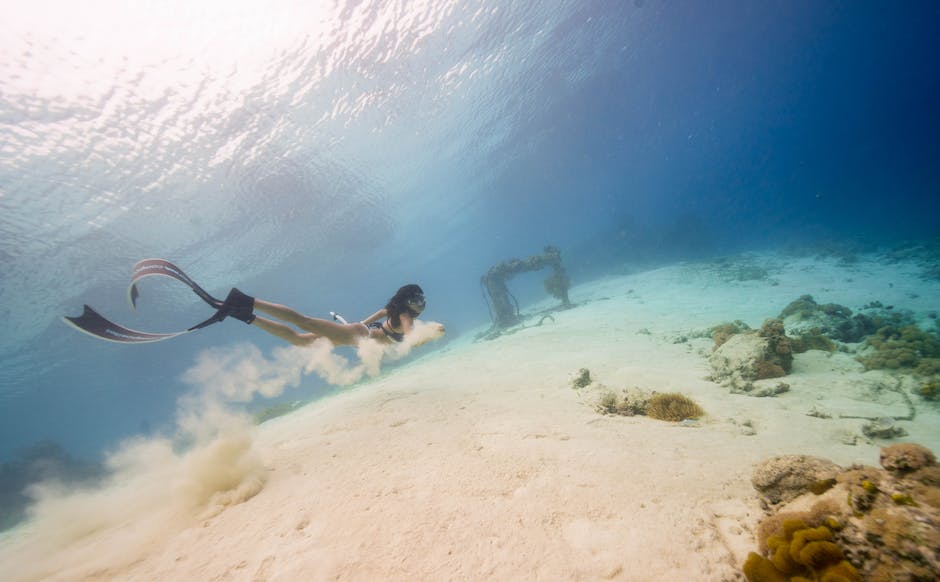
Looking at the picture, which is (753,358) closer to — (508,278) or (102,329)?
(102,329)

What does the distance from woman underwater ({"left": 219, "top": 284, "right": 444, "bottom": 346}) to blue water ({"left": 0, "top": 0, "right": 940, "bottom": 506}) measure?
11814mm

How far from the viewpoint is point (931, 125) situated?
86000 mm

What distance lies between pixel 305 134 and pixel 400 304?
16.3 m

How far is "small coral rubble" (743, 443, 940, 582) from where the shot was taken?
1.72 meters

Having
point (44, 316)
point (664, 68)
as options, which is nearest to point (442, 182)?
point (664, 68)

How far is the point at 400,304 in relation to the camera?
6270mm

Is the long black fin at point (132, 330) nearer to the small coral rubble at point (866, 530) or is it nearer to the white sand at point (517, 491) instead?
the white sand at point (517, 491)

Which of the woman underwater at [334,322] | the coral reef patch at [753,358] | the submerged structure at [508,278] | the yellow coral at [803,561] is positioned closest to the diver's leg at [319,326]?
the woman underwater at [334,322]

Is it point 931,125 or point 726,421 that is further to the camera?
point 931,125

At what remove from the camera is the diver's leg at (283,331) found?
540 centimetres

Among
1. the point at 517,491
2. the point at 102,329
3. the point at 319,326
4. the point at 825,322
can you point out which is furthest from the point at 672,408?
the point at 825,322

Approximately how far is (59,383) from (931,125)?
18224 centimetres

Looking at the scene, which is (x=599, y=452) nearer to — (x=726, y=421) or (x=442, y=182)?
(x=726, y=421)

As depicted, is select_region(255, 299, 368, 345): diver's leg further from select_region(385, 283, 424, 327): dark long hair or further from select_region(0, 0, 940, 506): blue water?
select_region(0, 0, 940, 506): blue water
